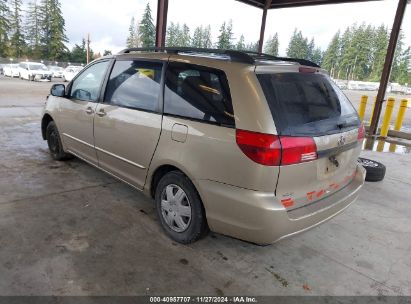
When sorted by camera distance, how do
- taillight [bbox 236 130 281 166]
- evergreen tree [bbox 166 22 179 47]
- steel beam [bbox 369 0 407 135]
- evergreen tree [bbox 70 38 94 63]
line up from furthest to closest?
1. evergreen tree [bbox 70 38 94 63]
2. evergreen tree [bbox 166 22 179 47]
3. steel beam [bbox 369 0 407 135]
4. taillight [bbox 236 130 281 166]

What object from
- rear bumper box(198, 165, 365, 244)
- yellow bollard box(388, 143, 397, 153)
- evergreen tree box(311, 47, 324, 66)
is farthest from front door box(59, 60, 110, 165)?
evergreen tree box(311, 47, 324, 66)

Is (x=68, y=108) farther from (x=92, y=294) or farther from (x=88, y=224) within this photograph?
(x=92, y=294)

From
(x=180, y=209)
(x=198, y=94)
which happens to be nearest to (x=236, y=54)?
(x=198, y=94)

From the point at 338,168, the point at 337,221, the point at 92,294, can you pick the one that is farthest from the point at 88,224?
the point at 337,221

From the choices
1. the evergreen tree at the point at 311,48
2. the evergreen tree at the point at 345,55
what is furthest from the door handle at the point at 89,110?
the evergreen tree at the point at 311,48

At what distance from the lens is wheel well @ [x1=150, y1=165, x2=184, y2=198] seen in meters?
2.97

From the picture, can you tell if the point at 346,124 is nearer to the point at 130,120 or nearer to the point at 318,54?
the point at 130,120

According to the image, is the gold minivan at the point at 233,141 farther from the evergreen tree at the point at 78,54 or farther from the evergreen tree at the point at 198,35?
the evergreen tree at the point at 78,54

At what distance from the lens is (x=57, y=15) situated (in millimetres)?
56812

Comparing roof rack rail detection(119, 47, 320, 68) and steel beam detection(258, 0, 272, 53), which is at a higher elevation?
steel beam detection(258, 0, 272, 53)

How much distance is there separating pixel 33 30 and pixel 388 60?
2408 inches

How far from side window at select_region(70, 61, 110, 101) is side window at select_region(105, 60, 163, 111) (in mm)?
249

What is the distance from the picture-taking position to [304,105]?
2.53m

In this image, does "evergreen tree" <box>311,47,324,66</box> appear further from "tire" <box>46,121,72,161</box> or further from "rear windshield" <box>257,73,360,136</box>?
"rear windshield" <box>257,73,360,136</box>
